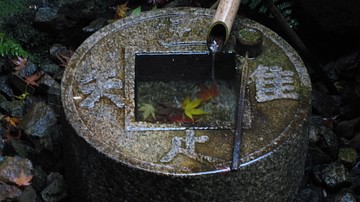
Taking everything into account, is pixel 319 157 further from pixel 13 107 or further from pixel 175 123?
pixel 13 107

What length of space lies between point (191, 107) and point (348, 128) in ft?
3.95

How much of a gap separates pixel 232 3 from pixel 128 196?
143 centimetres

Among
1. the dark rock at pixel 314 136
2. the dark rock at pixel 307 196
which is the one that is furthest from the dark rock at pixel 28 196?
the dark rock at pixel 314 136

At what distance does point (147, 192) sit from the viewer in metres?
3.54

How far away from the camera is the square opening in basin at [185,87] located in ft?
14.0

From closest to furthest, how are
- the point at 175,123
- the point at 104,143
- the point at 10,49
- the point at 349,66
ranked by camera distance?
the point at 104,143
the point at 175,123
the point at 10,49
the point at 349,66

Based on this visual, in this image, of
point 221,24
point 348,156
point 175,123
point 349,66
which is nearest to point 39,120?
point 175,123

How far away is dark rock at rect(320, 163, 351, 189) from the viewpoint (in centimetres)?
439

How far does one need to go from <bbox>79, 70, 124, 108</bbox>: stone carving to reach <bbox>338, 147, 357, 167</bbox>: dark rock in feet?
5.54

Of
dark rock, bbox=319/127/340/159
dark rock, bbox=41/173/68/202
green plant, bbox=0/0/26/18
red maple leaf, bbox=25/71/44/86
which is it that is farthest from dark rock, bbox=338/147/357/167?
green plant, bbox=0/0/26/18

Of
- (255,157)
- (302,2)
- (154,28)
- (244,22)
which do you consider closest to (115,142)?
(255,157)

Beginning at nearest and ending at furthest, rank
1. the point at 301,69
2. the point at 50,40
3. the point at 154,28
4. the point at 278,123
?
the point at 278,123, the point at 301,69, the point at 154,28, the point at 50,40

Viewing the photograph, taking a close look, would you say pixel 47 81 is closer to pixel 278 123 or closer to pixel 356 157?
pixel 278 123

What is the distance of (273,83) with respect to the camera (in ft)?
13.2
